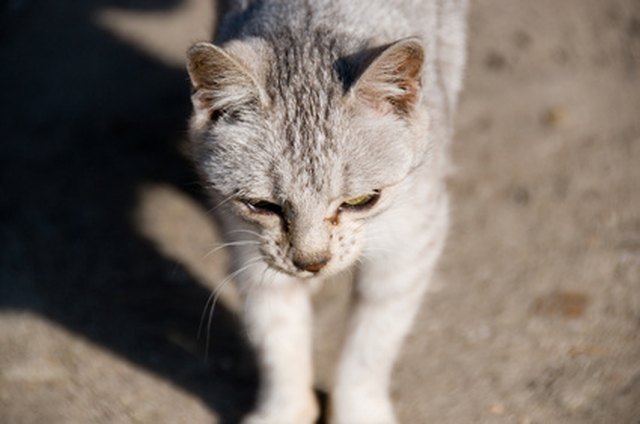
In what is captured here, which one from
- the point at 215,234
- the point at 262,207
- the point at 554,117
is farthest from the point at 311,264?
the point at 554,117

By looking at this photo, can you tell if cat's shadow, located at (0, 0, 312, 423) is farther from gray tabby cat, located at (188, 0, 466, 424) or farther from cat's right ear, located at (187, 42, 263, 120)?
cat's right ear, located at (187, 42, 263, 120)

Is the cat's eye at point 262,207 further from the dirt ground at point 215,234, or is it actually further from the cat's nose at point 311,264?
the dirt ground at point 215,234

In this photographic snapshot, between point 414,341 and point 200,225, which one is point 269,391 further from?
point 200,225

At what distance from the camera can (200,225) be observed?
3613 millimetres

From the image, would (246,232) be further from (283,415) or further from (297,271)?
(283,415)

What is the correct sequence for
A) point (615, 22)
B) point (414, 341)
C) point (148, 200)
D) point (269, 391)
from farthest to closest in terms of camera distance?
1. point (615, 22)
2. point (148, 200)
3. point (414, 341)
4. point (269, 391)

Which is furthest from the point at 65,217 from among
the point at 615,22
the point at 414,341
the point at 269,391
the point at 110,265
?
the point at 615,22

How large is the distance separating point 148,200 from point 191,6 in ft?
4.58

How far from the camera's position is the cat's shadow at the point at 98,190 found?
3.18 meters

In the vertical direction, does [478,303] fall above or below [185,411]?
above

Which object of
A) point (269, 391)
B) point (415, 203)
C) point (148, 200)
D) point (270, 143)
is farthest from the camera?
point (148, 200)

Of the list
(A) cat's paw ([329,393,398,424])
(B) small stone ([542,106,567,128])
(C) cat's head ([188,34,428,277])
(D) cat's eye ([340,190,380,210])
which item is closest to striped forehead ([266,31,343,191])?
(C) cat's head ([188,34,428,277])

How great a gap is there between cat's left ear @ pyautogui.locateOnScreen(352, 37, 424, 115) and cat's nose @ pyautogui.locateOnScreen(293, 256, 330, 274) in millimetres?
447

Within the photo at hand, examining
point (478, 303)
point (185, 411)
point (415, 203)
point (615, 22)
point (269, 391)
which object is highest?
point (615, 22)
